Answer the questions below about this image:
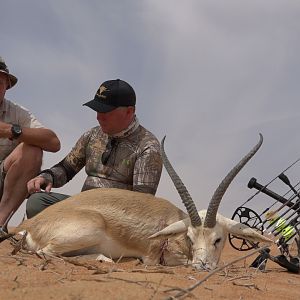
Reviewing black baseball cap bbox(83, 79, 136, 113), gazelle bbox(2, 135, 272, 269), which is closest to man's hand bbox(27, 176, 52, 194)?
gazelle bbox(2, 135, 272, 269)

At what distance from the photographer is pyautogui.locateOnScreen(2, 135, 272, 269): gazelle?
5.05 m

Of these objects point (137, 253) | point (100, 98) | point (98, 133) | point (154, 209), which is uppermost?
point (100, 98)

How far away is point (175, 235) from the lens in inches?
205

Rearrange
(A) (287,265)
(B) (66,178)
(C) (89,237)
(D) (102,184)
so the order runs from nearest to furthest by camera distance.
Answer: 1. (C) (89,237)
2. (A) (287,265)
3. (D) (102,184)
4. (B) (66,178)

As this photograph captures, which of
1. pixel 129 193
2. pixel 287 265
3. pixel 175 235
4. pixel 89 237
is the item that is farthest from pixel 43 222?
pixel 287 265

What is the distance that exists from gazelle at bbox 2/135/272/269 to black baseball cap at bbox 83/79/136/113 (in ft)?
3.37

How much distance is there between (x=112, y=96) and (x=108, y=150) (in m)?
0.62

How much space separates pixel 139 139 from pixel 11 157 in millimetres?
1536

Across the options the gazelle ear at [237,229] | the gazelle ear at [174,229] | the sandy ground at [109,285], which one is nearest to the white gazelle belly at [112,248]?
the gazelle ear at [174,229]

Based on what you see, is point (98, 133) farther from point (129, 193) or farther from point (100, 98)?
point (129, 193)

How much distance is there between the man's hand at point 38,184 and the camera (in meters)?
6.22

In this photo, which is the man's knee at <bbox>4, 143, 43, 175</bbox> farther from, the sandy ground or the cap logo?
the sandy ground

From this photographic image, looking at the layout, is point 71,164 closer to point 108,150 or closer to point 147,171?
point 108,150

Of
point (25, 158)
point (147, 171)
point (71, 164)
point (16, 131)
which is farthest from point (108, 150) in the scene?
point (16, 131)
